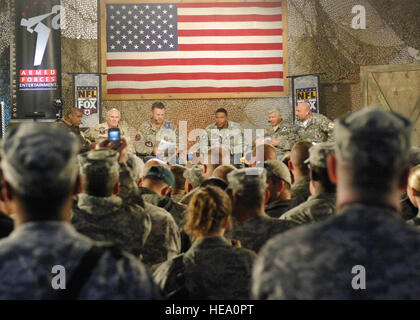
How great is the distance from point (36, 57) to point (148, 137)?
2319 mm

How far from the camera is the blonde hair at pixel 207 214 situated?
2.21m

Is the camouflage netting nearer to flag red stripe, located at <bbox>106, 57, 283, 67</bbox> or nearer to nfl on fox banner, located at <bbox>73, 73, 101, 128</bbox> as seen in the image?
flag red stripe, located at <bbox>106, 57, 283, 67</bbox>

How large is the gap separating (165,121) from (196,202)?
304 inches

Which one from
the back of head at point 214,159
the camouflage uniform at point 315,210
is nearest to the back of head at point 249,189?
the camouflage uniform at point 315,210

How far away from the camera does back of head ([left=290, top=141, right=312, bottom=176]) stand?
12.4 ft

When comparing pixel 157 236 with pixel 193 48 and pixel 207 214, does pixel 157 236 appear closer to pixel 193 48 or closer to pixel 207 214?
pixel 207 214

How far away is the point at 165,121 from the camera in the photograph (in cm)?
991

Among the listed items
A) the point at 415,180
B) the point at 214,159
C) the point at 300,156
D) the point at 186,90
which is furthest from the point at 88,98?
the point at 415,180

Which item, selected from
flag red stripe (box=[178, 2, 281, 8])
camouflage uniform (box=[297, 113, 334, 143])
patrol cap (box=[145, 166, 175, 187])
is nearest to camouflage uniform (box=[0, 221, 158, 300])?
patrol cap (box=[145, 166, 175, 187])

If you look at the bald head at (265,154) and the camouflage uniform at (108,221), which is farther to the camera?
the bald head at (265,154)

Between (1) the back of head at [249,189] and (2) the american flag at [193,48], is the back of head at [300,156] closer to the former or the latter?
(1) the back of head at [249,189]

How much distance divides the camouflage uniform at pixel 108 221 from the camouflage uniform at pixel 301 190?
1.38 meters

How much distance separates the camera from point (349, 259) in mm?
1253

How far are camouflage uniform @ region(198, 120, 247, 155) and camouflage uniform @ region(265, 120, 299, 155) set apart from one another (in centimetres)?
59
